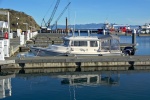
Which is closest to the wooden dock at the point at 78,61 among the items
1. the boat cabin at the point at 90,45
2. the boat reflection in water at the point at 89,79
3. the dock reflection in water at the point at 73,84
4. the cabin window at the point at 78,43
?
the dock reflection in water at the point at 73,84

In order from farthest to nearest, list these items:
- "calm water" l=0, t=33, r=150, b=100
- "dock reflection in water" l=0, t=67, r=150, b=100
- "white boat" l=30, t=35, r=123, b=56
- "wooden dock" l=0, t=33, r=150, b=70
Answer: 1. "white boat" l=30, t=35, r=123, b=56
2. "wooden dock" l=0, t=33, r=150, b=70
3. "dock reflection in water" l=0, t=67, r=150, b=100
4. "calm water" l=0, t=33, r=150, b=100

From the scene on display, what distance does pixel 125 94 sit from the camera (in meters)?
23.2

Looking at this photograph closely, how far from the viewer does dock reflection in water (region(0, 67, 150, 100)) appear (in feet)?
75.3

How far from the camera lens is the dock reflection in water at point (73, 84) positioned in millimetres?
22953

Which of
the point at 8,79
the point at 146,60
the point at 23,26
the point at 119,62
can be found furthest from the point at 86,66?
the point at 23,26

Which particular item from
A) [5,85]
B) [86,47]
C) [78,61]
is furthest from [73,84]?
[86,47]

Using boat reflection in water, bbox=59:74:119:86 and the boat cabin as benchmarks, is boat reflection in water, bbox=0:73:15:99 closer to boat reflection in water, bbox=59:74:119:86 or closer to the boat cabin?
boat reflection in water, bbox=59:74:119:86

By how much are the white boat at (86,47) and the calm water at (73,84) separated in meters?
4.13

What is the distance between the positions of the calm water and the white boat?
4.13 meters

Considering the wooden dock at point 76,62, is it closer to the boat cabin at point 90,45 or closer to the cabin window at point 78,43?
the boat cabin at point 90,45

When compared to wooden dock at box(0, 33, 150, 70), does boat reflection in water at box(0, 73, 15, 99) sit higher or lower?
lower

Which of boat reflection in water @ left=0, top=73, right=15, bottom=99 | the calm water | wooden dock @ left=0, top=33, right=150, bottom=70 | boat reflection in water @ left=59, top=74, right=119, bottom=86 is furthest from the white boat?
boat reflection in water @ left=0, top=73, right=15, bottom=99

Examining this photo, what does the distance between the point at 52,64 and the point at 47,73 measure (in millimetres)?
1333

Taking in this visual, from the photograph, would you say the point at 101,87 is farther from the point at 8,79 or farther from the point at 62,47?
the point at 62,47
